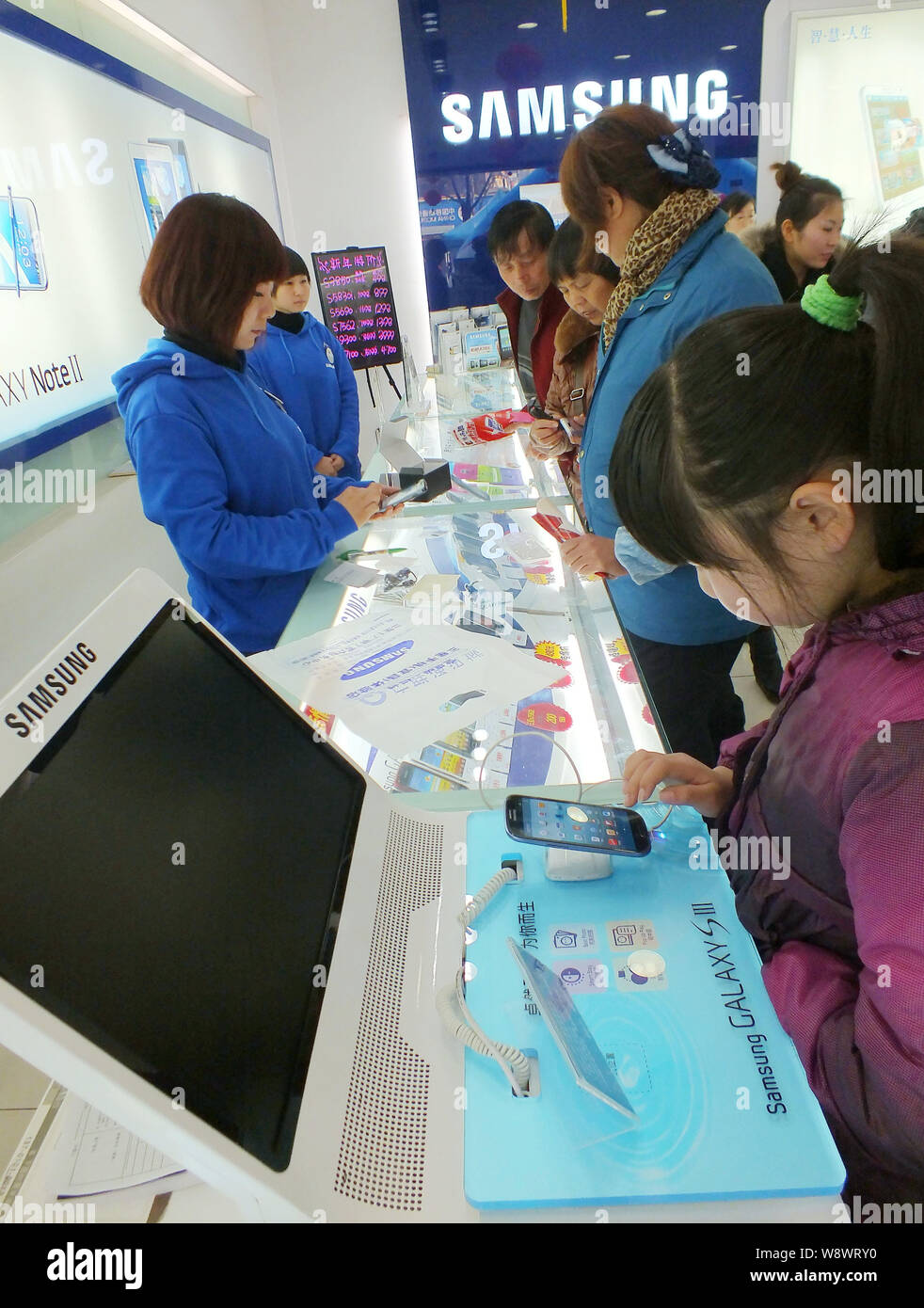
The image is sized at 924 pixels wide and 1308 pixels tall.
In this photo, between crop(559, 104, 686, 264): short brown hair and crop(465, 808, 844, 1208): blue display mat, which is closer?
crop(465, 808, 844, 1208): blue display mat

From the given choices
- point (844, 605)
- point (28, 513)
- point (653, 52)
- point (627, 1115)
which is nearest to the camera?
point (627, 1115)

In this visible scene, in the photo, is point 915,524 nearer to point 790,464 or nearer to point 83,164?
point 790,464

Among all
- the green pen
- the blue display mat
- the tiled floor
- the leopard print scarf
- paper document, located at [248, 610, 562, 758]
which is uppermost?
the leopard print scarf

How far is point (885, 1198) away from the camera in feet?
2.21

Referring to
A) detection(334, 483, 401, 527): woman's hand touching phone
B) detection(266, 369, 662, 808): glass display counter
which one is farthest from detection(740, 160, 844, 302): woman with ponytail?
detection(334, 483, 401, 527): woman's hand touching phone

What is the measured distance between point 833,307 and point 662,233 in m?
0.88

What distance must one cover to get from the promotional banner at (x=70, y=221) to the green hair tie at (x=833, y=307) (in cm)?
201

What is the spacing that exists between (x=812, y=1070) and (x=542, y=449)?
2.07 m

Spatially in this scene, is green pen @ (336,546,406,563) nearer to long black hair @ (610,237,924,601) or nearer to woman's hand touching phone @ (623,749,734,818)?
woman's hand touching phone @ (623,749,734,818)

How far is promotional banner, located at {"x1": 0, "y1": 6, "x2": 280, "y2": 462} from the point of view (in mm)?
2107

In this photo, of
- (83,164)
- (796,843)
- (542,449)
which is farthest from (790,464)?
(83,164)

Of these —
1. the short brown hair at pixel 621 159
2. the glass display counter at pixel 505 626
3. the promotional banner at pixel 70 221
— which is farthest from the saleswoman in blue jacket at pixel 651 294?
the promotional banner at pixel 70 221

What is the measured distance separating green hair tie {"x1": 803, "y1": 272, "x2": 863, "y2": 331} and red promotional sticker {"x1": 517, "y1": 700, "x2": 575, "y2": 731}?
71 centimetres

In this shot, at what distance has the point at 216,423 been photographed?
1.62 meters
